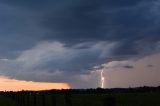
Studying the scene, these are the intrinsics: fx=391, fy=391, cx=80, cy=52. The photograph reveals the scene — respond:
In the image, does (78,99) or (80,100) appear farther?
(78,99)

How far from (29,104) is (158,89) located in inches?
829

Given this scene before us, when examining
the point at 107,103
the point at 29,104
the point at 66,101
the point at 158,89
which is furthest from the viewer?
the point at 158,89

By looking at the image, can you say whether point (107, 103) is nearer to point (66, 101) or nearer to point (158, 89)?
point (66, 101)

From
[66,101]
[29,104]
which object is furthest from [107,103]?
[29,104]

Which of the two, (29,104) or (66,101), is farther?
(29,104)

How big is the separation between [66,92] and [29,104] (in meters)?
18.1

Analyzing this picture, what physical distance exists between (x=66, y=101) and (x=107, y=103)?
5.83 meters

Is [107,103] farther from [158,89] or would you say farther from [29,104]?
[158,89]

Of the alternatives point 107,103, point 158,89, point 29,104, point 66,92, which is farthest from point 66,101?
point 158,89

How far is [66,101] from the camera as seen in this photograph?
14797 millimetres

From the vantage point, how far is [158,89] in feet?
159

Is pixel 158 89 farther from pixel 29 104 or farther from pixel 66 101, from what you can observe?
pixel 66 101

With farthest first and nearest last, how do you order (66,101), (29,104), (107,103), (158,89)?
(158,89), (29,104), (66,101), (107,103)

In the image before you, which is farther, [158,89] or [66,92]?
[158,89]
